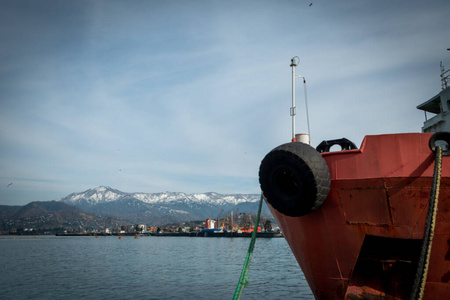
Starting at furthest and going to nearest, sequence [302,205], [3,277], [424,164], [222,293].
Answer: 1. [3,277]
2. [222,293]
3. [302,205]
4. [424,164]

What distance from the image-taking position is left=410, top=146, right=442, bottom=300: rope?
22.4ft

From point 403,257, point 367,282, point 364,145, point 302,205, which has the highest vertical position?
point 364,145

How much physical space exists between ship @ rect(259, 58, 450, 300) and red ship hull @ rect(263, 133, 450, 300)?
0.07ft

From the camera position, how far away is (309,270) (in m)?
9.65

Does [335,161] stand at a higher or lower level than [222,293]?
higher

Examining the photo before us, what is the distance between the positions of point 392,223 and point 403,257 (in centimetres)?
128

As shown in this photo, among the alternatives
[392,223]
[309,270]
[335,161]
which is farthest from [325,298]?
[335,161]

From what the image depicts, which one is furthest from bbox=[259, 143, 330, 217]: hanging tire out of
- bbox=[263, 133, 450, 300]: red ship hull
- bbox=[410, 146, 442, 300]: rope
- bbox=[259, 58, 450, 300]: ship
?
bbox=[410, 146, 442, 300]: rope

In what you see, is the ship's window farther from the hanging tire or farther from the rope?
the hanging tire

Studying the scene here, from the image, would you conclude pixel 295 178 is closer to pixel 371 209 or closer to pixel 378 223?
pixel 371 209

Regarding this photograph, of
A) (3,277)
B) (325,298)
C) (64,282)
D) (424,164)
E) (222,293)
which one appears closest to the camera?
(424,164)

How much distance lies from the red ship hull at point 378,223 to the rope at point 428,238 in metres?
0.45

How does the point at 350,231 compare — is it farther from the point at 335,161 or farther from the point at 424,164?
the point at 424,164

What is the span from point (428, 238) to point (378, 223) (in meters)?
1.22
